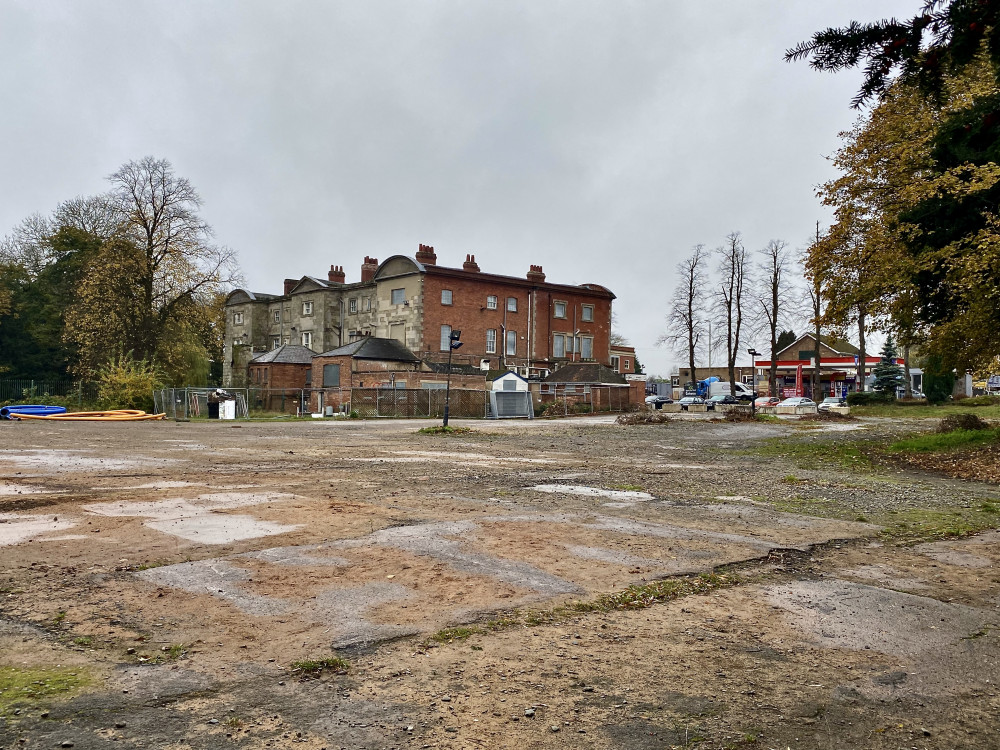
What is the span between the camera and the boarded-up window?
52.0 meters

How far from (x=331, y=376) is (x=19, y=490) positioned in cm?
4374

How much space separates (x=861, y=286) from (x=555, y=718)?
1880cm

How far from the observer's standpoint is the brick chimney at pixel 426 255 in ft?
194

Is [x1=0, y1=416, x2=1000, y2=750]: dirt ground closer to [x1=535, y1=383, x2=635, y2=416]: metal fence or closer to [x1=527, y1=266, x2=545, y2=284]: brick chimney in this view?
[x1=535, y1=383, x2=635, y2=416]: metal fence

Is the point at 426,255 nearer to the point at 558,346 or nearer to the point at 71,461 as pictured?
the point at 558,346

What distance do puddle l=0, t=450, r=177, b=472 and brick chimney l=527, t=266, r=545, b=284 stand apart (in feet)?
169

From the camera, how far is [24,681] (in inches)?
129

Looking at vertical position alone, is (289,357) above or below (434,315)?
below

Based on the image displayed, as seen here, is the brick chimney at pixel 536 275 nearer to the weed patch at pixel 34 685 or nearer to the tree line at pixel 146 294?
the tree line at pixel 146 294

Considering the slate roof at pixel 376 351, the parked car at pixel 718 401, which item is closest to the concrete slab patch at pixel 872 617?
the slate roof at pixel 376 351

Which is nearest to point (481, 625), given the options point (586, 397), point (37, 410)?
point (37, 410)

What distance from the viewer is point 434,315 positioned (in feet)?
191

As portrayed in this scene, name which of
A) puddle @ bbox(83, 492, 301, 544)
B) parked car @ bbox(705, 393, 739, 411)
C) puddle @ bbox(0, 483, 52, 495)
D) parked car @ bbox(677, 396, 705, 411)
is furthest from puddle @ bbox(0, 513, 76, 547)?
parked car @ bbox(677, 396, 705, 411)

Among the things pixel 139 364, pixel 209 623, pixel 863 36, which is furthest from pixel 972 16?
pixel 139 364
